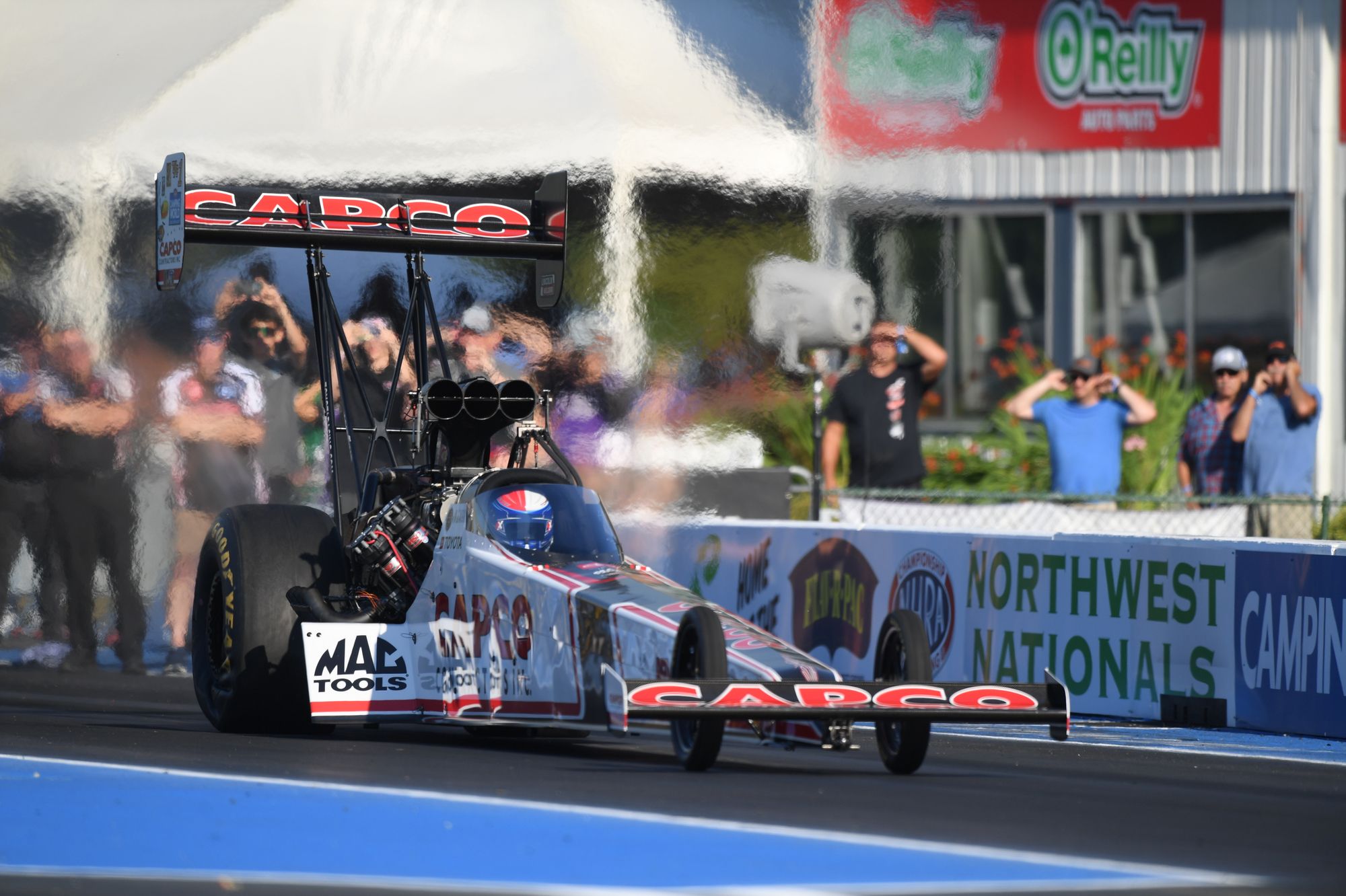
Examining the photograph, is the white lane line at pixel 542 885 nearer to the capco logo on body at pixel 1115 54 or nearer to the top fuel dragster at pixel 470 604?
the top fuel dragster at pixel 470 604

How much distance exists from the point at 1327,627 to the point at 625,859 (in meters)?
5.54

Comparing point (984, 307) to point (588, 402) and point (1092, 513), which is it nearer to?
point (588, 402)

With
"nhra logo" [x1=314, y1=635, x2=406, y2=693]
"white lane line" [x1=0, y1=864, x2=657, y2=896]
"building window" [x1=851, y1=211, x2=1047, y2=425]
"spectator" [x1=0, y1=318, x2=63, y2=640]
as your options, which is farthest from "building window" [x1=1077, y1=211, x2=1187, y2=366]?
"white lane line" [x1=0, y1=864, x2=657, y2=896]

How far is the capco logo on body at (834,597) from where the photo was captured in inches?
567

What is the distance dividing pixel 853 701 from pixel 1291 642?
154 inches

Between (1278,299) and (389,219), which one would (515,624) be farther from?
(1278,299)

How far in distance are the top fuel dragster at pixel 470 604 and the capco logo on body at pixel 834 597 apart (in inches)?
118

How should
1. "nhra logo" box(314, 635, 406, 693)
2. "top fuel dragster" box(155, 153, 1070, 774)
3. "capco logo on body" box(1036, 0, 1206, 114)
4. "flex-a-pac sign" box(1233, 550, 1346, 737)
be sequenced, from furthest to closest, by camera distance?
"capco logo on body" box(1036, 0, 1206, 114) → "flex-a-pac sign" box(1233, 550, 1346, 737) → "nhra logo" box(314, 635, 406, 693) → "top fuel dragster" box(155, 153, 1070, 774)

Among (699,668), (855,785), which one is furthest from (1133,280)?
(699,668)

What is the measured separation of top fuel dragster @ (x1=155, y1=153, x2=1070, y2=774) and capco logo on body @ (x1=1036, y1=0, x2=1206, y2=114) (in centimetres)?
1212

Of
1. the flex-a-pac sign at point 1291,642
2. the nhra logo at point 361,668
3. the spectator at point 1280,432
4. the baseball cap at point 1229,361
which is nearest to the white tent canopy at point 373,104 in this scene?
the baseball cap at point 1229,361

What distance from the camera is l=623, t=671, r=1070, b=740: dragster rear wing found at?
319 inches

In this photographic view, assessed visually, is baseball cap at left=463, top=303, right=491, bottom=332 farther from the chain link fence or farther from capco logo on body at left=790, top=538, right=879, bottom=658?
capco logo on body at left=790, top=538, right=879, bottom=658

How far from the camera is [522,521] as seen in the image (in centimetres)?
1005
